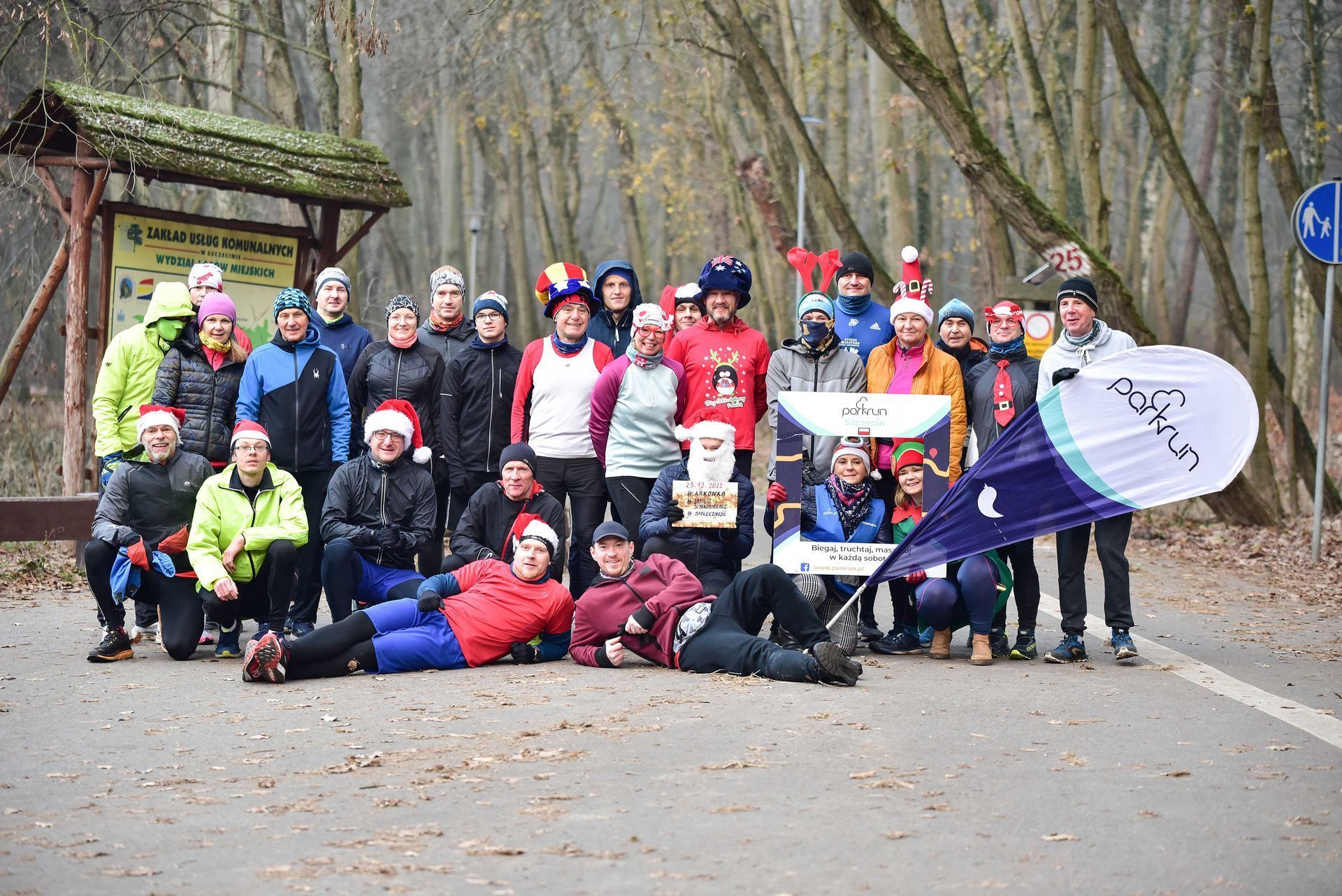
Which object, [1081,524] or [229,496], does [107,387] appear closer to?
[229,496]

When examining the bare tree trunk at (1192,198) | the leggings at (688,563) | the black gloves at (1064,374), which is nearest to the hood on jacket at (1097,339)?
the black gloves at (1064,374)

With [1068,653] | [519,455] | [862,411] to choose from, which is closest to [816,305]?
[862,411]

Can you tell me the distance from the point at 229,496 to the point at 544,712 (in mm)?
2930

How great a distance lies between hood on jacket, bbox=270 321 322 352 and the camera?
9945 mm

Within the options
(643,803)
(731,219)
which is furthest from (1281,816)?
(731,219)

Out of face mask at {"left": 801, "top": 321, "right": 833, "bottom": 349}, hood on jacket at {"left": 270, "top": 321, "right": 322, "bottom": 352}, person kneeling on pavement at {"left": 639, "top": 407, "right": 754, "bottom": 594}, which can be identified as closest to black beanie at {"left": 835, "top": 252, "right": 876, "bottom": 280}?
face mask at {"left": 801, "top": 321, "right": 833, "bottom": 349}

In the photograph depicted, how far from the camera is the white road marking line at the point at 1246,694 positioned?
6992 millimetres

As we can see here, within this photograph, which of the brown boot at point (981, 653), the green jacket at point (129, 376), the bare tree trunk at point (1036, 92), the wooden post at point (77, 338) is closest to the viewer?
the brown boot at point (981, 653)

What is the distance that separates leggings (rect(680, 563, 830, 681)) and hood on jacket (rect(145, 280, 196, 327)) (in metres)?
3.93

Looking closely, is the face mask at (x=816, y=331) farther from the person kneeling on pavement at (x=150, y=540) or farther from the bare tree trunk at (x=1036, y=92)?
the bare tree trunk at (x=1036, y=92)

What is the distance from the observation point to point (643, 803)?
5562mm

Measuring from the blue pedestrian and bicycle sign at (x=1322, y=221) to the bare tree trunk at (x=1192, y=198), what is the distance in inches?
150

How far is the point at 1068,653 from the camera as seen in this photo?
898 centimetres

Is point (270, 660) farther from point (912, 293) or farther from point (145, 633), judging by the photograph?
point (912, 293)
